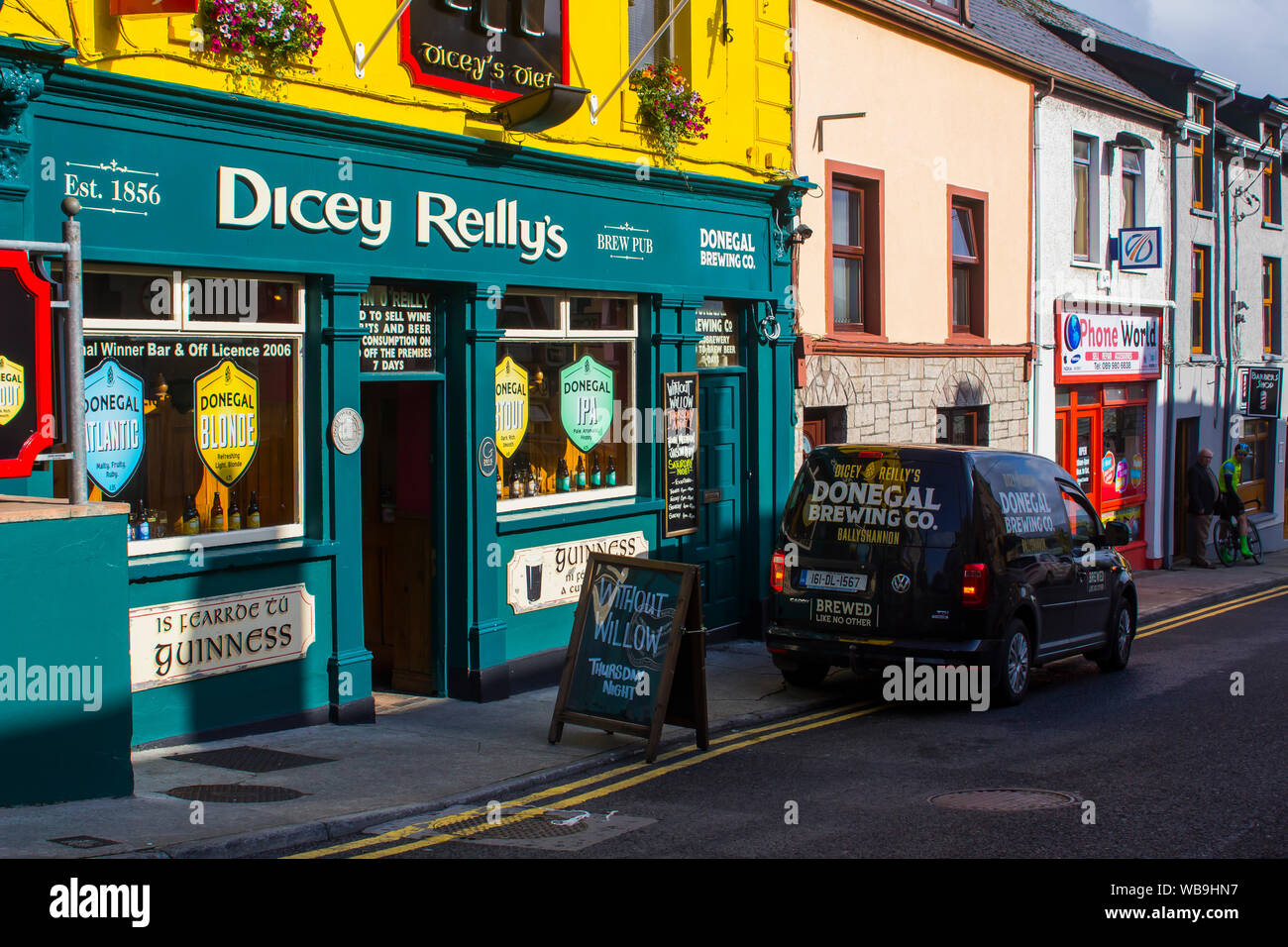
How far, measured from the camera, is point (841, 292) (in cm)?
1602

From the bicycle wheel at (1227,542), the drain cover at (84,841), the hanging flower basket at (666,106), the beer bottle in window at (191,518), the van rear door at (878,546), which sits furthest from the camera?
the bicycle wheel at (1227,542)

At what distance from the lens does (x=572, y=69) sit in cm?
1195

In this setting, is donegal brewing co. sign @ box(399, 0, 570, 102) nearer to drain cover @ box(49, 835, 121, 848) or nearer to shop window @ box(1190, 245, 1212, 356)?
drain cover @ box(49, 835, 121, 848)

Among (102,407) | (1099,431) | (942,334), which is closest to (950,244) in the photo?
(942,334)

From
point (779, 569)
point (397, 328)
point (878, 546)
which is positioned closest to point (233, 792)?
point (397, 328)

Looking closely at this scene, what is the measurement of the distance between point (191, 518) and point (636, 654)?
126 inches

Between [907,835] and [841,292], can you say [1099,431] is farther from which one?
[907,835]

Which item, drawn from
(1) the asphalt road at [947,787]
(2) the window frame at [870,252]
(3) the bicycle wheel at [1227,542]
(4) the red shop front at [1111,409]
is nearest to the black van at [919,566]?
(1) the asphalt road at [947,787]

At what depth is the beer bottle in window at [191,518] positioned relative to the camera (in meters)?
Answer: 9.22

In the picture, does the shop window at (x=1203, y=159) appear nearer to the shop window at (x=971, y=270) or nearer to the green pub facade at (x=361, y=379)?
the shop window at (x=971, y=270)

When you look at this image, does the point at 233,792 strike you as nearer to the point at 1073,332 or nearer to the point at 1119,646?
the point at 1119,646

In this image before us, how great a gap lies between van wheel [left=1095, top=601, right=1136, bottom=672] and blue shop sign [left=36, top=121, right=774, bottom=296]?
4.95m

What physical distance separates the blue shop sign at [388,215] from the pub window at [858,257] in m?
2.19

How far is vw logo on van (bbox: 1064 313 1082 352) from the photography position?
68.1 ft
